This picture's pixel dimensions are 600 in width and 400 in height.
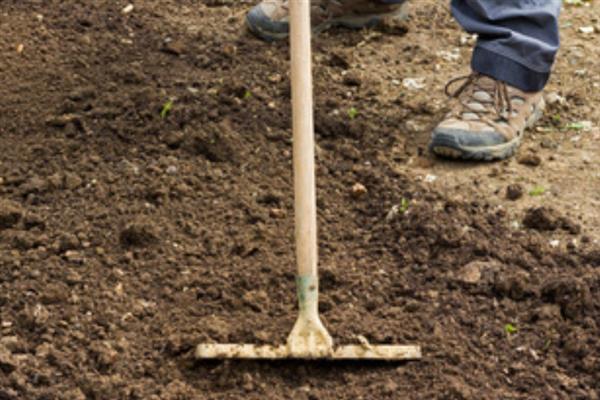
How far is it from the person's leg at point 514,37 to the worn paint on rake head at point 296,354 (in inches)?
52.0

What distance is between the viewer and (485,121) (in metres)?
3.59

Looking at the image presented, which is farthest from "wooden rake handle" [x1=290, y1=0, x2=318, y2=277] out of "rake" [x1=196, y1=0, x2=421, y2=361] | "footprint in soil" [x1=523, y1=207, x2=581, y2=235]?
"footprint in soil" [x1=523, y1=207, x2=581, y2=235]

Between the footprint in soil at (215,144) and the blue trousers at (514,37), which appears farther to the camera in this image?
the blue trousers at (514,37)

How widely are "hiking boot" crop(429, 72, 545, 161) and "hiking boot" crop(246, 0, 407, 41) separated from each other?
29.4 inches

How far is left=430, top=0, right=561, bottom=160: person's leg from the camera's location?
11.6ft

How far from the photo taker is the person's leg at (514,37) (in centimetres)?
357

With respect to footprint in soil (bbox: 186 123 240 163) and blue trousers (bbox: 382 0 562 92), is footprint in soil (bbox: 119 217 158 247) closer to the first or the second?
footprint in soil (bbox: 186 123 240 163)

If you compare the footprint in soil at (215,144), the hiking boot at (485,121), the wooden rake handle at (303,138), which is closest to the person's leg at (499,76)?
the hiking boot at (485,121)

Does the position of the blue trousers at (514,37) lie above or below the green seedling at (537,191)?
above

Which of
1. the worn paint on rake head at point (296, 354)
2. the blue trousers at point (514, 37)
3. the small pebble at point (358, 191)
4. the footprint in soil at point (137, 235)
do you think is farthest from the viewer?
the blue trousers at point (514, 37)

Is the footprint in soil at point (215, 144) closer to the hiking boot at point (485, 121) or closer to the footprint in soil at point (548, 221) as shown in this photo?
the hiking boot at point (485, 121)

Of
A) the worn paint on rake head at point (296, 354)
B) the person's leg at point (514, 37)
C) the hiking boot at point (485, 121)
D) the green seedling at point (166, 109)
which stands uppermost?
the person's leg at point (514, 37)

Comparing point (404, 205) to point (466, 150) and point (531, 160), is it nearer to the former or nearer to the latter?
point (466, 150)

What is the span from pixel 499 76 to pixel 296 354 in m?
1.46
